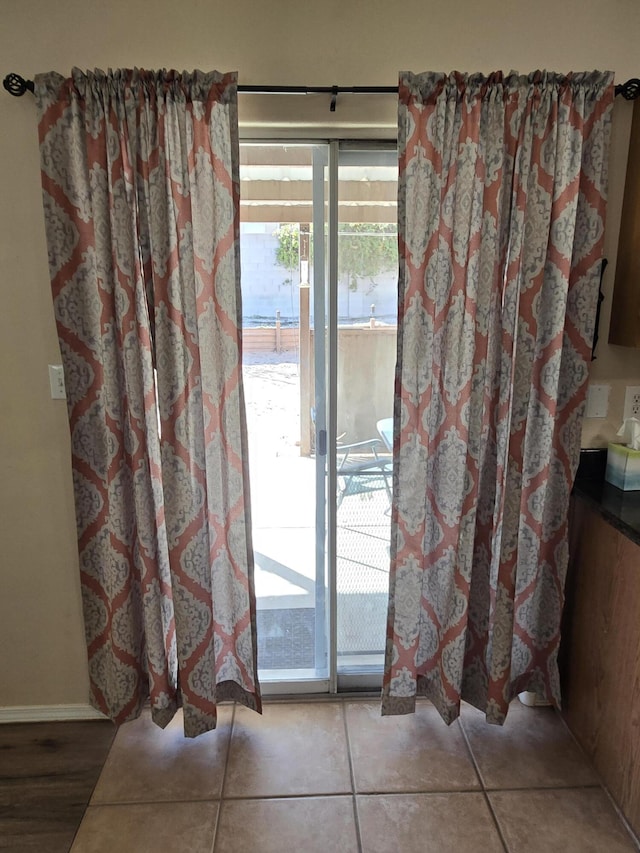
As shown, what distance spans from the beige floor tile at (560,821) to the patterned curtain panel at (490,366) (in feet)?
0.86

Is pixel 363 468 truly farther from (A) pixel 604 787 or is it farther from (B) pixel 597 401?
(A) pixel 604 787

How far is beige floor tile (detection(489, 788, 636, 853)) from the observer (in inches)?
62.8

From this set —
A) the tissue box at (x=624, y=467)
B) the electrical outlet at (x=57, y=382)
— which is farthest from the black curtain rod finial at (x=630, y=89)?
the electrical outlet at (x=57, y=382)

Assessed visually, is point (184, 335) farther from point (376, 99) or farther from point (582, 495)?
point (582, 495)

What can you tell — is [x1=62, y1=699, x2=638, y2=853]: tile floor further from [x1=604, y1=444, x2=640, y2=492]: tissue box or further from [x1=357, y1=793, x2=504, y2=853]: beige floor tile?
[x1=604, y1=444, x2=640, y2=492]: tissue box

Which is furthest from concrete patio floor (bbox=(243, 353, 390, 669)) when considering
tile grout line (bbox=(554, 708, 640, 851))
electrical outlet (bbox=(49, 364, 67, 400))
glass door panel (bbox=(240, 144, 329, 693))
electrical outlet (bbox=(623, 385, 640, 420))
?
electrical outlet (bbox=(623, 385, 640, 420))

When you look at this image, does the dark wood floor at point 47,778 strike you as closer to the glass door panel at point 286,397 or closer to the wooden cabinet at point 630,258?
the glass door panel at point 286,397

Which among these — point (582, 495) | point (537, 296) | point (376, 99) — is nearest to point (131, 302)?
point (376, 99)

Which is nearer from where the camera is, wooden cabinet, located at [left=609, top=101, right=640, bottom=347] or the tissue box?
wooden cabinet, located at [left=609, top=101, right=640, bottom=347]

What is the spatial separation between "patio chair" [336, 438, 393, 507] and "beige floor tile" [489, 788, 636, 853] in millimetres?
1059

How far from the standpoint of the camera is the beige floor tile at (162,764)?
69.4 inches

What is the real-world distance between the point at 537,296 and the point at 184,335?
1.08 m

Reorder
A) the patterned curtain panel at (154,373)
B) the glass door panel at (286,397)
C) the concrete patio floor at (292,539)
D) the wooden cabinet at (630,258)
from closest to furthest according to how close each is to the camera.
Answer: the patterned curtain panel at (154,373) < the wooden cabinet at (630,258) < the glass door panel at (286,397) < the concrete patio floor at (292,539)

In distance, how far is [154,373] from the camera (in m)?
1.72
